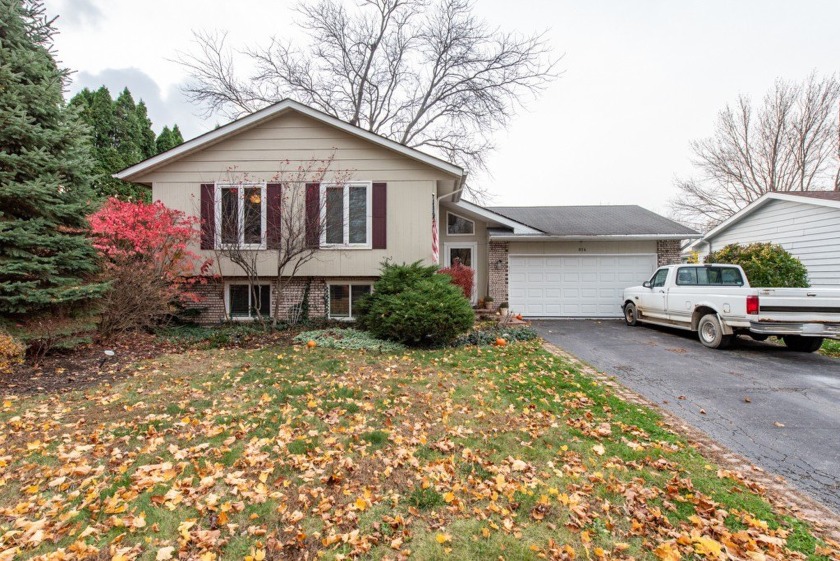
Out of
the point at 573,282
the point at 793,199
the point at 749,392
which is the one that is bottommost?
the point at 749,392

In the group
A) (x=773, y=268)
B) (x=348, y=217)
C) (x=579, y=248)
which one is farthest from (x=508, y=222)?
(x=773, y=268)

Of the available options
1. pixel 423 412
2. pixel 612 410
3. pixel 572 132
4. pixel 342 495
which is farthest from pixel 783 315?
pixel 572 132

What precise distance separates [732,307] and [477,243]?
24.6 feet

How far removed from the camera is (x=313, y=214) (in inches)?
383

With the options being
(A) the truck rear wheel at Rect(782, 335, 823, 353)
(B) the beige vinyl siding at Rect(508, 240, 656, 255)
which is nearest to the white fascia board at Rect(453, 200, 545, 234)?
(B) the beige vinyl siding at Rect(508, 240, 656, 255)

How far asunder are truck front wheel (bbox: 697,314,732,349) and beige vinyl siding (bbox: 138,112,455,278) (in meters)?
6.66

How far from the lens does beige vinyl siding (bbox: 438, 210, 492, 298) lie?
1366cm

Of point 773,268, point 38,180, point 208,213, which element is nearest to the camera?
point 38,180

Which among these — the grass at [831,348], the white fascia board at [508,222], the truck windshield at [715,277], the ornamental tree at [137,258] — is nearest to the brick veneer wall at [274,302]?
the ornamental tree at [137,258]

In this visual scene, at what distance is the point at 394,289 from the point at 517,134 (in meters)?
14.0

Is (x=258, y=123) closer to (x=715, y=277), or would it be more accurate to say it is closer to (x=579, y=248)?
(x=579, y=248)

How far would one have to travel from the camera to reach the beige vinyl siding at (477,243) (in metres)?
13.7

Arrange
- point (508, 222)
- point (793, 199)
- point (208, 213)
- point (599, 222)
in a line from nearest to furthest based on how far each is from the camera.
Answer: point (208, 213)
point (793, 199)
point (508, 222)
point (599, 222)

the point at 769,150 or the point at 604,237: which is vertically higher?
the point at 769,150
